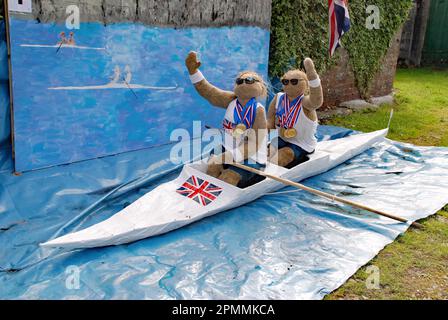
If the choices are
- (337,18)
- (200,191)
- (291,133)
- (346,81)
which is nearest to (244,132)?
(291,133)

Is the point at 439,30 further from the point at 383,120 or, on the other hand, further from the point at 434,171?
the point at 434,171

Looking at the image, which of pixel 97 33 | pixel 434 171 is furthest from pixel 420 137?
pixel 97 33

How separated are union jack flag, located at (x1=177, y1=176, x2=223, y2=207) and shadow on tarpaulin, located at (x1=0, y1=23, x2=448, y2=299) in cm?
18

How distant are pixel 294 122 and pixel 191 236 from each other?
1.80m

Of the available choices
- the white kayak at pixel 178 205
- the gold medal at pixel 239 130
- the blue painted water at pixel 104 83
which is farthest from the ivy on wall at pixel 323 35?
the gold medal at pixel 239 130

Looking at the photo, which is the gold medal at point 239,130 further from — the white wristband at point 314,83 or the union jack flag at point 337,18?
→ the union jack flag at point 337,18

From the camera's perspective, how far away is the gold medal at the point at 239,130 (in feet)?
14.0

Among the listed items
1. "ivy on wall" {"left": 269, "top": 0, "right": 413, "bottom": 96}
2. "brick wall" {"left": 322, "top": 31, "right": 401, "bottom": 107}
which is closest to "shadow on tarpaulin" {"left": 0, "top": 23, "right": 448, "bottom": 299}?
"ivy on wall" {"left": 269, "top": 0, "right": 413, "bottom": 96}

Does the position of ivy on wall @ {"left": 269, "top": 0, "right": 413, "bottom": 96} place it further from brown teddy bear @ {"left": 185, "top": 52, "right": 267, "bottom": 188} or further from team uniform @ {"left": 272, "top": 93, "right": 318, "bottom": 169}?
brown teddy bear @ {"left": 185, "top": 52, "right": 267, "bottom": 188}

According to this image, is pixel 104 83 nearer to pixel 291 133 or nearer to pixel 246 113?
pixel 246 113

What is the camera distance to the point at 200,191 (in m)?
3.97

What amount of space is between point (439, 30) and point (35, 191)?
13.7 m

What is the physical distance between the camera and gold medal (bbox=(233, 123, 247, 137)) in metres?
4.26

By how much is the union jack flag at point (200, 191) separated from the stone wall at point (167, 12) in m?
2.03
